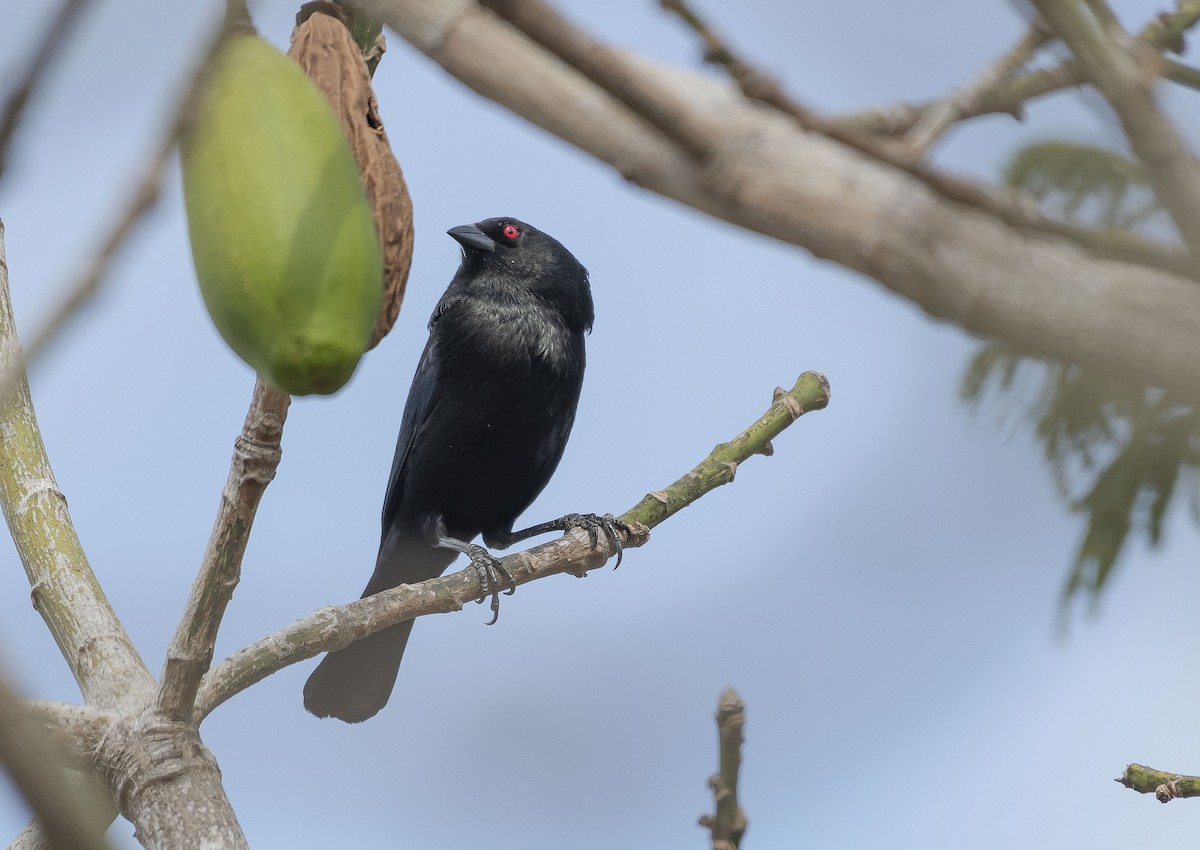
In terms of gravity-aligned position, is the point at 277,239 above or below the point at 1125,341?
above

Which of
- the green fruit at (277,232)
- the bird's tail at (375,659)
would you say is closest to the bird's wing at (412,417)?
the bird's tail at (375,659)

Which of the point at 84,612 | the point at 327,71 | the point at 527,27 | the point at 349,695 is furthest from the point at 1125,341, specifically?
the point at 349,695

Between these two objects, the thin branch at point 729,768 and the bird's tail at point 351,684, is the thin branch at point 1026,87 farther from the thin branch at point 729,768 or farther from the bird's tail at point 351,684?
the bird's tail at point 351,684

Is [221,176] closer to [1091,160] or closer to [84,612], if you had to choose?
[1091,160]

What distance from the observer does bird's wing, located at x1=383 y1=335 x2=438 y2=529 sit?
5.48 metres

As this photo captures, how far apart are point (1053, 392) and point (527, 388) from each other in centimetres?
442

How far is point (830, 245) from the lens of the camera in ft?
2.31

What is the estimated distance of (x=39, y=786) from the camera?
767 millimetres

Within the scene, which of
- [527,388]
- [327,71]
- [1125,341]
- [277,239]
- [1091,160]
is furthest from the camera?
[527,388]

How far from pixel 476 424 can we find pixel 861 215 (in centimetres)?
466

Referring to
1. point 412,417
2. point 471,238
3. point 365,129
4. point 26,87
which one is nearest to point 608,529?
point 412,417

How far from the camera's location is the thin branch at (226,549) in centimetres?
189

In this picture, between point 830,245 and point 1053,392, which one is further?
point 1053,392

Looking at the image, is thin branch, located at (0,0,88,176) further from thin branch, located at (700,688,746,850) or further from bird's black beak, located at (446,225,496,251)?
bird's black beak, located at (446,225,496,251)
